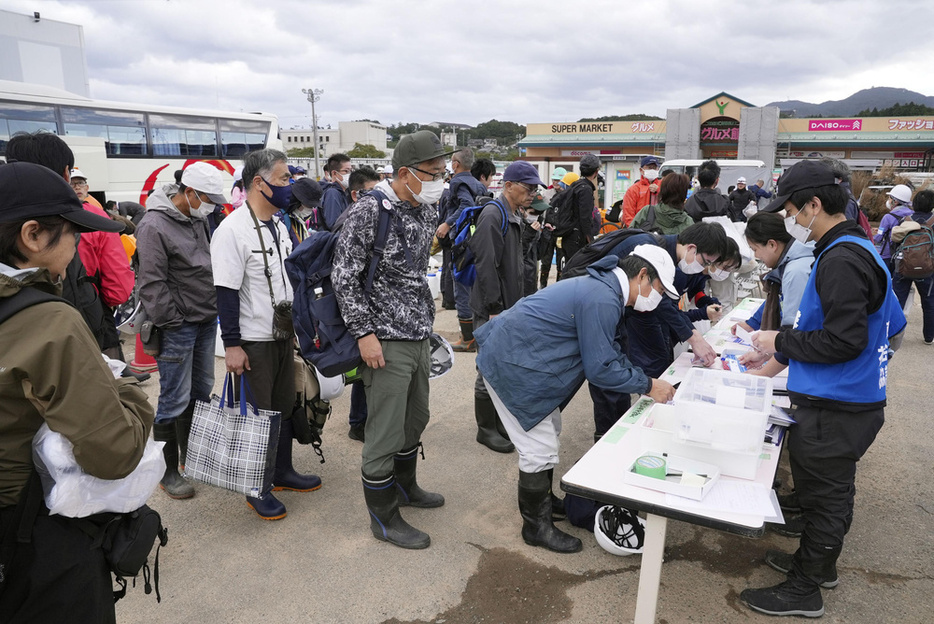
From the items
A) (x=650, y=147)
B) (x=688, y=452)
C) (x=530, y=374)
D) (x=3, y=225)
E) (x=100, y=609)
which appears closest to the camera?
(x=3, y=225)

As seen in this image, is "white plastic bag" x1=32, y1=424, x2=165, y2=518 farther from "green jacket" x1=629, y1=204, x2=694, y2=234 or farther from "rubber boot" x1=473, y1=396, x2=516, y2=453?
"green jacket" x1=629, y1=204, x2=694, y2=234

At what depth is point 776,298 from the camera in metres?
3.57

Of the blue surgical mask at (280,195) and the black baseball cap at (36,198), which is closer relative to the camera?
the black baseball cap at (36,198)

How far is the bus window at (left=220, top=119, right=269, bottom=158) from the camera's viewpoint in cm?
1423

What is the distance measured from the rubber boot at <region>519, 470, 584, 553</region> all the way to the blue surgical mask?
1.87 m

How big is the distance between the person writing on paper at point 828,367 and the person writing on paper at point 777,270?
0.46 metres

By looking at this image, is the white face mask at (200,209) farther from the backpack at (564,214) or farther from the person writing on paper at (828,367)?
the backpack at (564,214)

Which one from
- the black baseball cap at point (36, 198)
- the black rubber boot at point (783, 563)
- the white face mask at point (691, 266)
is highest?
the black baseball cap at point (36, 198)

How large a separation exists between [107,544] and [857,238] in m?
2.80

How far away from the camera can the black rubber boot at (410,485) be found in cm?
320

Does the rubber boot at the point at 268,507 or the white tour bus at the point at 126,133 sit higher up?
the white tour bus at the point at 126,133

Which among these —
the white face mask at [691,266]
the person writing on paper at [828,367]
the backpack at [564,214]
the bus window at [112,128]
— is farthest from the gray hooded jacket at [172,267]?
the bus window at [112,128]

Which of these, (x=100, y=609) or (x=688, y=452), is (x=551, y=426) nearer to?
(x=688, y=452)

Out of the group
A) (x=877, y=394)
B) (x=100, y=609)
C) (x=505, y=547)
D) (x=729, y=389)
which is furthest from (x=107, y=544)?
(x=877, y=394)
